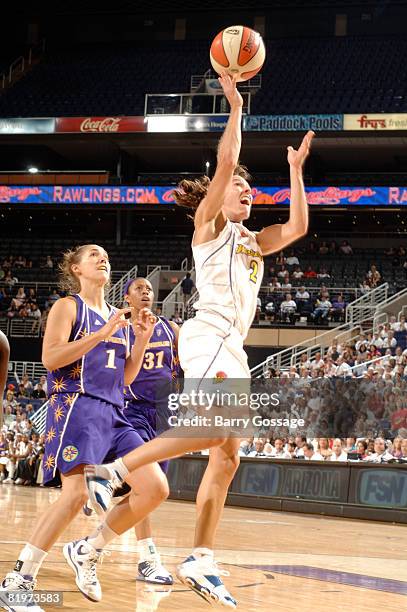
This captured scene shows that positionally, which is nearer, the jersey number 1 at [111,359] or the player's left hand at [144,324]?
the jersey number 1 at [111,359]

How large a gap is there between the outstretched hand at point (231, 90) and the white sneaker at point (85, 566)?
2.54 metres

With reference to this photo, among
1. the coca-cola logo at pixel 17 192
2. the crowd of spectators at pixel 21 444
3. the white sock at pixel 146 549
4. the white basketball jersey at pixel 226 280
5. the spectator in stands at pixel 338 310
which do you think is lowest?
the crowd of spectators at pixel 21 444

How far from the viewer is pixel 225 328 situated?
4.76 meters

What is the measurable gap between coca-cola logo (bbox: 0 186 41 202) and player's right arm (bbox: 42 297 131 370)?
2720cm

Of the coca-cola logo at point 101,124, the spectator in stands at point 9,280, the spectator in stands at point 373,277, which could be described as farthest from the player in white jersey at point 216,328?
the spectator in stands at point 9,280

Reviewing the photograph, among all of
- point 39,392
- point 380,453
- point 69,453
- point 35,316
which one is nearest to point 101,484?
point 69,453

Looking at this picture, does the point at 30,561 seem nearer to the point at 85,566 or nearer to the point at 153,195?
the point at 85,566

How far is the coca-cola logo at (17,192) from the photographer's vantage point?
3141cm

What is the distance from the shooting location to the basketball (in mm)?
5285

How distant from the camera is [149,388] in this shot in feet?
22.0

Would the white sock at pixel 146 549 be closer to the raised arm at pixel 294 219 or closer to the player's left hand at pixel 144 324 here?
the player's left hand at pixel 144 324

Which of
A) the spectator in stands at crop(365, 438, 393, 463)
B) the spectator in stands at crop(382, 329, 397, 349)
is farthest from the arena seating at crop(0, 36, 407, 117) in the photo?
the spectator in stands at crop(365, 438, 393, 463)

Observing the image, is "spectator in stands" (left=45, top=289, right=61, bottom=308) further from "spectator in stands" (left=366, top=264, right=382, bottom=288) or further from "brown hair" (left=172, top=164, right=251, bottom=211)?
"brown hair" (left=172, top=164, right=251, bottom=211)

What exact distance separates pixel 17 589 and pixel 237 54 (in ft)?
10.8
